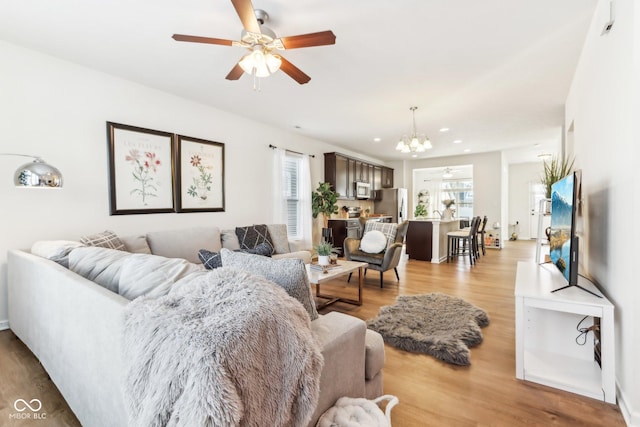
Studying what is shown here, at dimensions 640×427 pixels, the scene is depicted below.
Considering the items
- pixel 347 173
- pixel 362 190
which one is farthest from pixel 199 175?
pixel 362 190

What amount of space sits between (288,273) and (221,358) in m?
0.54

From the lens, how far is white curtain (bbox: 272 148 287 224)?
203 inches

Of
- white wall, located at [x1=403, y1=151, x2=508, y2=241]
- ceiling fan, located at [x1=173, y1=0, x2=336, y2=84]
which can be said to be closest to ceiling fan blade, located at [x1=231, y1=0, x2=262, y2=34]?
ceiling fan, located at [x1=173, y1=0, x2=336, y2=84]

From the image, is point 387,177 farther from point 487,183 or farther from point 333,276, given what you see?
point 333,276

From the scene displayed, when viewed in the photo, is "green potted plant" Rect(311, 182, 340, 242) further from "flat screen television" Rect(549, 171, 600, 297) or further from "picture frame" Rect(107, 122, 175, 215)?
"flat screen television" Rect(549, 171, 600, 297)

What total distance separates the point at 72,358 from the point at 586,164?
3970 mm

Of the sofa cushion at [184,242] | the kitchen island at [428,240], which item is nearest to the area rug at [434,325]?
the sofa cushion at [184,242]

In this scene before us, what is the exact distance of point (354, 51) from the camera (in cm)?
273

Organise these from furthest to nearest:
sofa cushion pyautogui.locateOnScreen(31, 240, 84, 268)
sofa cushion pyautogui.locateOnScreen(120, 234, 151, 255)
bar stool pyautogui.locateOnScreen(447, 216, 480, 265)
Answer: bar stool pyautogui.locateOnScreen(447, 216, 480, 265)
sofa cushion pyautogui.locateOnScreen(120, 234, 151, 255)
sofa cushion pyautogui.locateOnScreen(31, 240, 84, 268)

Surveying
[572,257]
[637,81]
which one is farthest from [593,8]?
[572,257]

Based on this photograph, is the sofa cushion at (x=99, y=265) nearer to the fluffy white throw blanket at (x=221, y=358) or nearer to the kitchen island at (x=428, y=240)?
the fluffy white throw blanket at (x=221, y=358)

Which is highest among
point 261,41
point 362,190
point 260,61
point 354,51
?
point 354,51

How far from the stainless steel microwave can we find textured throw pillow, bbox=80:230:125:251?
521cm

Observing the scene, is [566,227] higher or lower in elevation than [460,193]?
lower
